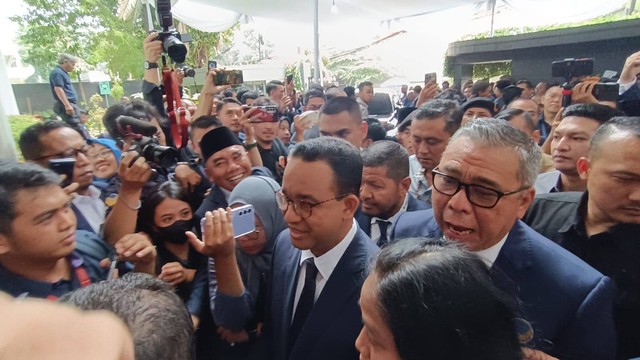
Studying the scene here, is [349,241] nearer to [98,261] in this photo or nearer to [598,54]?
[98,261]

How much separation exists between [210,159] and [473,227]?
1.70 metres

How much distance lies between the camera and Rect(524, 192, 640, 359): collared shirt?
1481 millimetres

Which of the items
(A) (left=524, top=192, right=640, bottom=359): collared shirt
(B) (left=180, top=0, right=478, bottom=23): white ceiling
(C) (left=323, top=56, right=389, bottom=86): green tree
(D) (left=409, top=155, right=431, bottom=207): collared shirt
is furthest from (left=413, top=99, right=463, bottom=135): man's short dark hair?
(C) (left=323, top=56, right=389, bottom=86): green tree

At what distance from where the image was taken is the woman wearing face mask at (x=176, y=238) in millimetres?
1996

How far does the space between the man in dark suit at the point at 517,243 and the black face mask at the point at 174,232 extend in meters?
1.27

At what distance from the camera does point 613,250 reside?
1598mm

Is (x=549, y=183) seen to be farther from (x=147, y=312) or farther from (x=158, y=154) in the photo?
(x=147, y=312)

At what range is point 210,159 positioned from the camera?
2570mm

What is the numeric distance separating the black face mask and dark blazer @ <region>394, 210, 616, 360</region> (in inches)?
58.7

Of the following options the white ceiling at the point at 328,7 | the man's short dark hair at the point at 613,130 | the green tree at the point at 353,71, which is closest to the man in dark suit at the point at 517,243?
the man's short dark hair at the point at 613,130

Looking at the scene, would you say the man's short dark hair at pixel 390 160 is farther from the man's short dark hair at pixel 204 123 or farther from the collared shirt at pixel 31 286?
the collared shirt at pixel 31 286

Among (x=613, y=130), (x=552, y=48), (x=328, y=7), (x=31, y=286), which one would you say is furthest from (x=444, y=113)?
(x=552, y=48)

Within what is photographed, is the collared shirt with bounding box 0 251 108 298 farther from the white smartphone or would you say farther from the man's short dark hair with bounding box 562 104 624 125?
the man's short dark hair with bounding box 562 104 624 125

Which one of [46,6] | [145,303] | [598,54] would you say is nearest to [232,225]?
[145,303]
